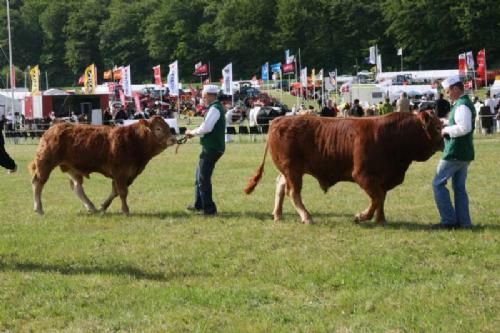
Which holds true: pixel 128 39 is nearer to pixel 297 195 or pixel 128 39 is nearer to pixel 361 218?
pixel 297 195

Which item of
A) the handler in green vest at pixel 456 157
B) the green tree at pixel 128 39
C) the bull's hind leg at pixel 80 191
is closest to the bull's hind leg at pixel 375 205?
the handler in green vest at pixel 456 157

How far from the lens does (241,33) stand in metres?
112

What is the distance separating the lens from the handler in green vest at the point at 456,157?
396 inches

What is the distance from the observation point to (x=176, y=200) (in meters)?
14.4

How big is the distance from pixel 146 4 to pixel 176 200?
12625 cm

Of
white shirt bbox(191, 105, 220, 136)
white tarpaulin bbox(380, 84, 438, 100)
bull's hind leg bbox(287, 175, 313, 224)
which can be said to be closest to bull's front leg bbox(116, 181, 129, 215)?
white shirt bbox(191, 105, 220, 136)

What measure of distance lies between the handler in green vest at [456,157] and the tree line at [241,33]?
88.8 meters

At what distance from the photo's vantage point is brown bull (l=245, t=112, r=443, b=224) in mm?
10633

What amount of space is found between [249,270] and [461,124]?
11.3 feet

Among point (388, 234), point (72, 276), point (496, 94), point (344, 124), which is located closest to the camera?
point (72, 276)

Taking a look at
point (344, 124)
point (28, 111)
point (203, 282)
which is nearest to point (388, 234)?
point (344, 124)

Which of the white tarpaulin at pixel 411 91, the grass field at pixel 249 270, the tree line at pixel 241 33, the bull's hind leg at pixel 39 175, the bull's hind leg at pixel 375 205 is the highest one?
the tree line at pixel 241 33

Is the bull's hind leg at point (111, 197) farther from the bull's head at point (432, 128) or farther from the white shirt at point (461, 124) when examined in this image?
the white shirt at point (461, 124)

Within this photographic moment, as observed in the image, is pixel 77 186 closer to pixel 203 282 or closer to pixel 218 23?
pixel 203 282
